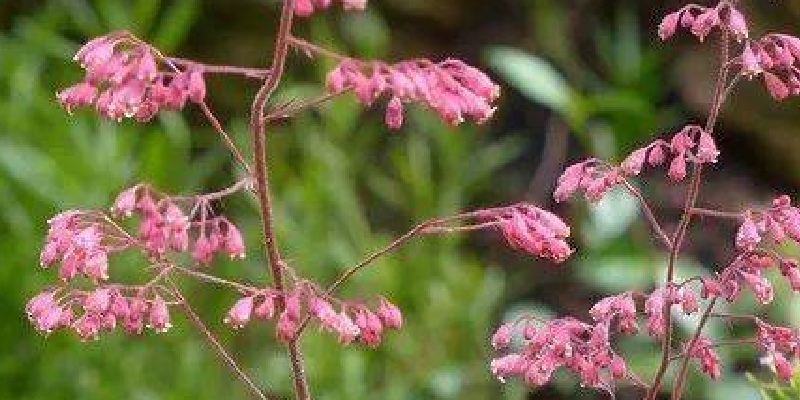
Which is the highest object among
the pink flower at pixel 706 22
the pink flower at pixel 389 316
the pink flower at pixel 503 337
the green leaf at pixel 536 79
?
the pink flower at pixel 706 22

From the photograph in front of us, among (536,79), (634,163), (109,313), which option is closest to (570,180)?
(634,163)

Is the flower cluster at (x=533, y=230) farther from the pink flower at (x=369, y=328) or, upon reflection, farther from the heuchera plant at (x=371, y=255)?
the pink flower at (x=369, y=328)

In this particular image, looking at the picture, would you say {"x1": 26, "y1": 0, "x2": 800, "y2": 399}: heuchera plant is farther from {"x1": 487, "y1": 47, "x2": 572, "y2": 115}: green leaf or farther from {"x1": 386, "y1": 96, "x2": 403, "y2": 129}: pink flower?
{"x1": 487, "y1": 47, "x2": 572, "y2": 115}: green leaf

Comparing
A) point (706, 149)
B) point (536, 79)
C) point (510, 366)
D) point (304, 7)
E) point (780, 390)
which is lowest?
point (536, 79)

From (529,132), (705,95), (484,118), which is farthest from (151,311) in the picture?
(529,132)

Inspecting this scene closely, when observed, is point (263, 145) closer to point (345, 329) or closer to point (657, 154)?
point (345, 329)

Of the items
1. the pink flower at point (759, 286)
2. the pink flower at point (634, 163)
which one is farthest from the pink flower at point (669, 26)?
the pink flower at point (759, 286)

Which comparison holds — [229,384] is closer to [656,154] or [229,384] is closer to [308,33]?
[308,33]
